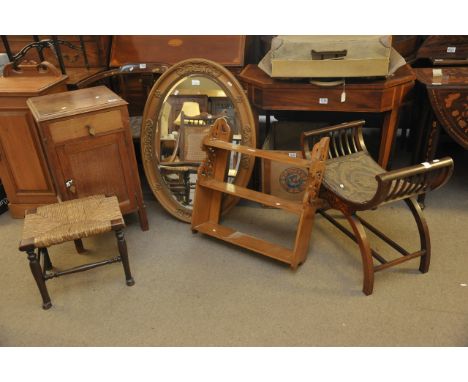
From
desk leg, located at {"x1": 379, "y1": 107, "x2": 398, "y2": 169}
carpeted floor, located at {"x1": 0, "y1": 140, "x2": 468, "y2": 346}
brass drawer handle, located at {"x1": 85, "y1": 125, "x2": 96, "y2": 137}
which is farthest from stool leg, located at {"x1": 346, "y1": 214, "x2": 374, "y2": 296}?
brass drawer handle, located at {"x1": 85, "y1": 125, "x2": 96, "y2": 137}

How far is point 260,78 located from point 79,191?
1.28 m

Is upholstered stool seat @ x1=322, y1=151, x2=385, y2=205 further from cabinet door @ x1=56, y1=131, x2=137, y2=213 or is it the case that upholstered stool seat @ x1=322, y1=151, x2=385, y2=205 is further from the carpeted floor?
cabinet door @ x1=56, y1=131, x2=137, y2=213

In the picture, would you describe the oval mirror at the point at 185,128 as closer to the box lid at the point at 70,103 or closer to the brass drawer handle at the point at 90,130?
the box lid at the point at 70,103

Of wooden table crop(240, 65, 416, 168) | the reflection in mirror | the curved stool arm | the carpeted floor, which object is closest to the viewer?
the curved stool arm

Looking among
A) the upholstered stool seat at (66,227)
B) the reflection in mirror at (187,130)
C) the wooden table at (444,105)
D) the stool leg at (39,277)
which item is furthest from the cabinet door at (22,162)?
the wooden table at (444,105)

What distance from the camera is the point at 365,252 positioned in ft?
6.45

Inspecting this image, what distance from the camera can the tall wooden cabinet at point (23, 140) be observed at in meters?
2.39

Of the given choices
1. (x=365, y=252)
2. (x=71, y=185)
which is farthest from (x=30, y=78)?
(x=365, y=252)

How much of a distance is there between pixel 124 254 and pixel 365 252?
47.7 inches

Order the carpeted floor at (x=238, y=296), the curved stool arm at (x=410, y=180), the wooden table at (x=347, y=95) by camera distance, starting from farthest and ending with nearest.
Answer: the wooden table at (x=347, y=95) < the carpeted floor at (x=238, y=296) < the curved stool arm at (x=410, y=180)

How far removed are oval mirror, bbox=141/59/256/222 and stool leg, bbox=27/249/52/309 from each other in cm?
92

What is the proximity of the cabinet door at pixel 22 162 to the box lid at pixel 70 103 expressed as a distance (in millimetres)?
229

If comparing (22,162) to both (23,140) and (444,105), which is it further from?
(444,105)

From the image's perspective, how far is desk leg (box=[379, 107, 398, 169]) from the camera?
2.46 metres
